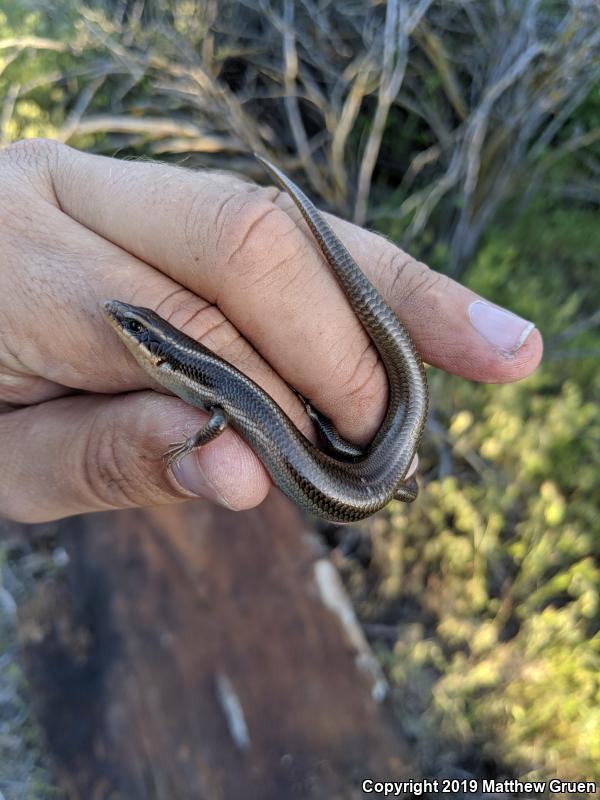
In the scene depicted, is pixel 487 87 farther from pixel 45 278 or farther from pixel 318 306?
pixel 45 278

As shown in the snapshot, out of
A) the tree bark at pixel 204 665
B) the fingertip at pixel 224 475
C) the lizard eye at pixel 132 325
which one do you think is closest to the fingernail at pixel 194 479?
the fingertip at pixel 224 475

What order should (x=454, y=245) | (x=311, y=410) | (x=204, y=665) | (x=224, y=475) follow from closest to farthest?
(x=224, y=475) < (x=311, y=410) < (x=204, y=665) < (x=454, y=245)

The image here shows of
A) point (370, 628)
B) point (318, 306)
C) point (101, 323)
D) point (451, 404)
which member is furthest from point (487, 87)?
point (370, 628)

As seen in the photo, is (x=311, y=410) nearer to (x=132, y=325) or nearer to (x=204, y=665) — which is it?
(x=132, y=325)

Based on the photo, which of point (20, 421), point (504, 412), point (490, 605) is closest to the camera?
point (20, 421)

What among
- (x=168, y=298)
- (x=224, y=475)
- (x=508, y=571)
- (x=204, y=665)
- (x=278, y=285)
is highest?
(x=278, y=285)

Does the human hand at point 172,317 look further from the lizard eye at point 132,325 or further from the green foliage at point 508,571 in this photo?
the green foliage at point 508,571

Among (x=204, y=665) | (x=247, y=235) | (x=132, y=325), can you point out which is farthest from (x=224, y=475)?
(x=204, y=665)
